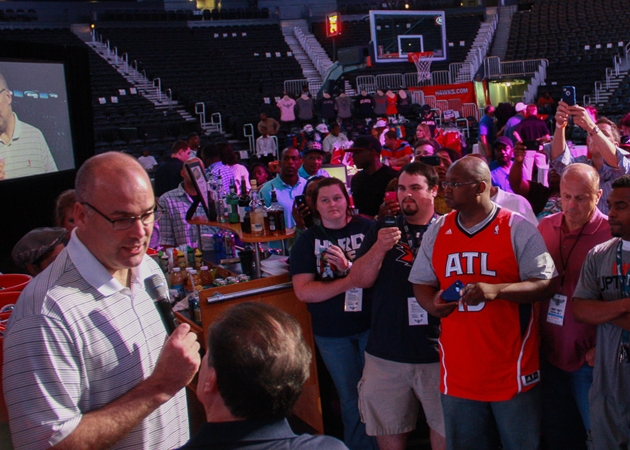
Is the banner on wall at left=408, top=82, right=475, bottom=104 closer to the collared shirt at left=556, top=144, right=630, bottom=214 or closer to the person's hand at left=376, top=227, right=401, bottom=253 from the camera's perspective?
the collared shirt at left=556, top=144, right=630, bottom=214

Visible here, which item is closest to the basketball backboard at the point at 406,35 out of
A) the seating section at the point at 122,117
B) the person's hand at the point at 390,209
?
the seating section at the point at 122,117

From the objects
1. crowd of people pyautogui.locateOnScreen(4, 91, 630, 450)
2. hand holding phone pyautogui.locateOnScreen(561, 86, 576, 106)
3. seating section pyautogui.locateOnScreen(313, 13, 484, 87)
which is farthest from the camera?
seating section pyautogui.locateOnScreen(313, 13, 484, 87)

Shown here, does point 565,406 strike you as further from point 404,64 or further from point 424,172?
point 404,64

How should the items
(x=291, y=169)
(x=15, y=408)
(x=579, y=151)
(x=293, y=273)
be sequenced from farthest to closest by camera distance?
(x=579, y=151), (x=291, y=169), (x=293, y=273), (x=15, y=408)

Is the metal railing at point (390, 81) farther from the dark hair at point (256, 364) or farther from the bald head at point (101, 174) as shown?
the dark hair at point (256, 364)

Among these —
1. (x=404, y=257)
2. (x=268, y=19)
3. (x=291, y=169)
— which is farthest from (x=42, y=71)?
(x=268, y=19)

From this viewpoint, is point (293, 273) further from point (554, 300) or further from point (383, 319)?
point (554, 300)

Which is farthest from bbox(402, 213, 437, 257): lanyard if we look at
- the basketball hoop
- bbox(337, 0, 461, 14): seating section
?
bbox(337, 0, 461, 14): seating section

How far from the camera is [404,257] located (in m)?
2.88

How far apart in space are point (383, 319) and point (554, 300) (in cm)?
75

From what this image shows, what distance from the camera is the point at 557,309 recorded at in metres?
2.64

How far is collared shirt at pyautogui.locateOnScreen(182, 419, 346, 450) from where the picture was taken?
4.09 ft

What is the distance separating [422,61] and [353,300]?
18409mm

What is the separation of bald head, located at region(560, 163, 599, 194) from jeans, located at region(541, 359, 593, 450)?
774 mm
